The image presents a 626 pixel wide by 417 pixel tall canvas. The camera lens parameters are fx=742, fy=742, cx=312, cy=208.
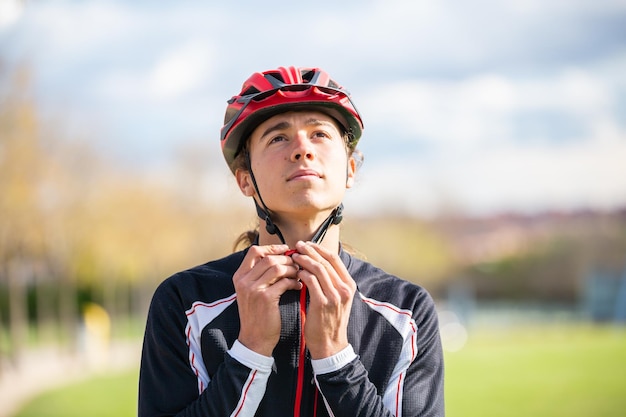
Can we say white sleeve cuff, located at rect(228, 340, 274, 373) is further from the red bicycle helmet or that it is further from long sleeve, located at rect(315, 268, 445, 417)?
the red bicycle helmet

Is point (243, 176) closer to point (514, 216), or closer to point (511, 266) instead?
point (511, 266)

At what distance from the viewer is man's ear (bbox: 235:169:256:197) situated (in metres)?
3.36

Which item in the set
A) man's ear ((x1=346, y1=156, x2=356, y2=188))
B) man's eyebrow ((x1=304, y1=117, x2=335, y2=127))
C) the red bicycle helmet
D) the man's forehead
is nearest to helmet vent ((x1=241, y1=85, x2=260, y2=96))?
the red bicycle helmet

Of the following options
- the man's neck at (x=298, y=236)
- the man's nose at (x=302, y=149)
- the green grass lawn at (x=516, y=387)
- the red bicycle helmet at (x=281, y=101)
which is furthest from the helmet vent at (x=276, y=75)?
the green grass lawn at (x=516, y=387)

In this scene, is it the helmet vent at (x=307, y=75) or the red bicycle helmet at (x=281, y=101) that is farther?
the helmet vent at (x=307, y=75)

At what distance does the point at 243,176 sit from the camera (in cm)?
341

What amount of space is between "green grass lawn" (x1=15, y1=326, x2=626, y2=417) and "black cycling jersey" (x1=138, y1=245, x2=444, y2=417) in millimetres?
13492

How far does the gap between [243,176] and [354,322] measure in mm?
862

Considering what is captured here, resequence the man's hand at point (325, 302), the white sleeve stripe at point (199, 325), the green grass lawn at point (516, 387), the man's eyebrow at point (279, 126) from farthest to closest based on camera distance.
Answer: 1. the green grass lawn at point (516, 387)
2. the man's eyebrow at point (279, 126)
3. the white sleeve stripe at point (199, 325)
4. the man's hand at point (325, 302)

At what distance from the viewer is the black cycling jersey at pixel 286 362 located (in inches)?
109

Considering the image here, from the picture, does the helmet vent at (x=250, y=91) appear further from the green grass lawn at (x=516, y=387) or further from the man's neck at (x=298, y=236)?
the green grass lawn at (x=516, y=387)

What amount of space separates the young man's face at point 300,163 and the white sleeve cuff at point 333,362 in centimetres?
62

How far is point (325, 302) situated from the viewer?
2.75 m

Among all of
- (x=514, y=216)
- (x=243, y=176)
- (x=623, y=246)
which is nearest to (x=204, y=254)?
(x=243, y=176)
